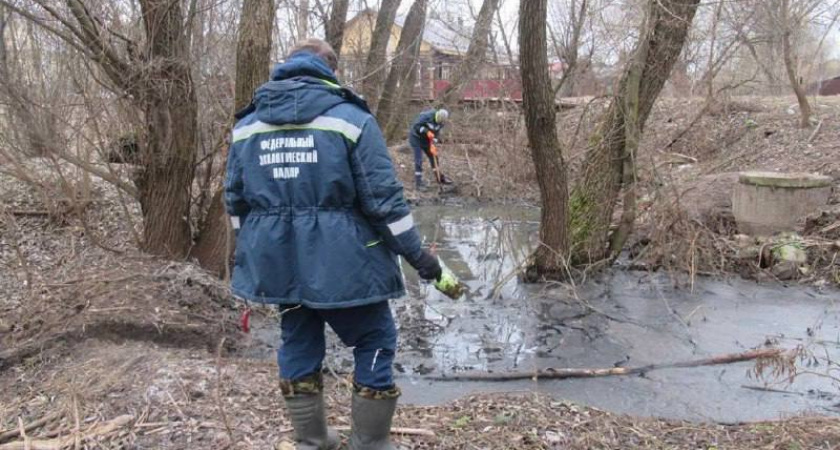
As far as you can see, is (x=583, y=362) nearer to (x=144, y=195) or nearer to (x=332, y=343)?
(x=332, y=343)

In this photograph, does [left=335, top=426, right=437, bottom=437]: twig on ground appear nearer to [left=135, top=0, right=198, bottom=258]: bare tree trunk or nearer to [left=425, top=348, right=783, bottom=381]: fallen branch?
[left=425, top=348, right=783, bottom=381]: fallen branch

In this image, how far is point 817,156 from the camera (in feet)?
37.7

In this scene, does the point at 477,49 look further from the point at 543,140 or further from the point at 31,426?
the point at 31,426

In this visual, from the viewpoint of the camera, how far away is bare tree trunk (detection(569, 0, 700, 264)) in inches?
261

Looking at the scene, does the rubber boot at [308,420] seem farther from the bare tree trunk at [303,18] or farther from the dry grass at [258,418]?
the bare tree trunk at [303,18]

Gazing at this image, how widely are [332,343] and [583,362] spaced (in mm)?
1892

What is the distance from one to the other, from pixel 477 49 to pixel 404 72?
360 cm

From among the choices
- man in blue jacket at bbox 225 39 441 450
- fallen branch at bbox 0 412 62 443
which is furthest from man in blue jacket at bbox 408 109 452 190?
man in blue jacket at bbox 225 39 441 450

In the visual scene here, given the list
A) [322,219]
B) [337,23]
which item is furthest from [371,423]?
[337,23]

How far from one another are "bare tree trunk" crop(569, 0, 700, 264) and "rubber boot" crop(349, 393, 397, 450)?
4.77 m

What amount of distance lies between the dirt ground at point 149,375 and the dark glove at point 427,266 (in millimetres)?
897

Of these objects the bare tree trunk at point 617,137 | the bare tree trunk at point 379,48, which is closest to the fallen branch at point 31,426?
the bare tree trunk at point 617,137

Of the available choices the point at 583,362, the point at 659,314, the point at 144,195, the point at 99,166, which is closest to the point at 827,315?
the point at 659,314

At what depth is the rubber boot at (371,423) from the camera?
2865mm
